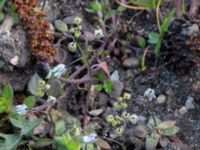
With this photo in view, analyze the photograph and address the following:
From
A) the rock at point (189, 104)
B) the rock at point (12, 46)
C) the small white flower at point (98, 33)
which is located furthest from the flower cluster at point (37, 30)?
the rock at point (189, 104)

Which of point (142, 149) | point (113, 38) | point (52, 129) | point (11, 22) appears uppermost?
point (11, 22)

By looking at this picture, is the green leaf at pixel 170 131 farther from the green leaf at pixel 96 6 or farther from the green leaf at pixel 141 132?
the green leaf at pixel 96 6

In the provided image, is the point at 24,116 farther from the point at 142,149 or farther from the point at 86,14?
the point at 86,14

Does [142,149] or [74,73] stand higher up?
[74,73]

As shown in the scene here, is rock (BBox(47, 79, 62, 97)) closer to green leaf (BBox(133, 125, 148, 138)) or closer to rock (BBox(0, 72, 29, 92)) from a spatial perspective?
rock (BBox(0, 72, 29, 92))

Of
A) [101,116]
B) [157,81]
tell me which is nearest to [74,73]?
[101,116]

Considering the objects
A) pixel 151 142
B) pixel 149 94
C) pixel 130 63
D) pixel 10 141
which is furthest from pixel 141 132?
pixel 10 141

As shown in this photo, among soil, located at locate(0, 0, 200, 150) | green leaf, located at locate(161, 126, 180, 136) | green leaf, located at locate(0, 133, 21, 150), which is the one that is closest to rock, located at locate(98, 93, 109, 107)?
soil, located at locate(0, 0, 200, 150)
